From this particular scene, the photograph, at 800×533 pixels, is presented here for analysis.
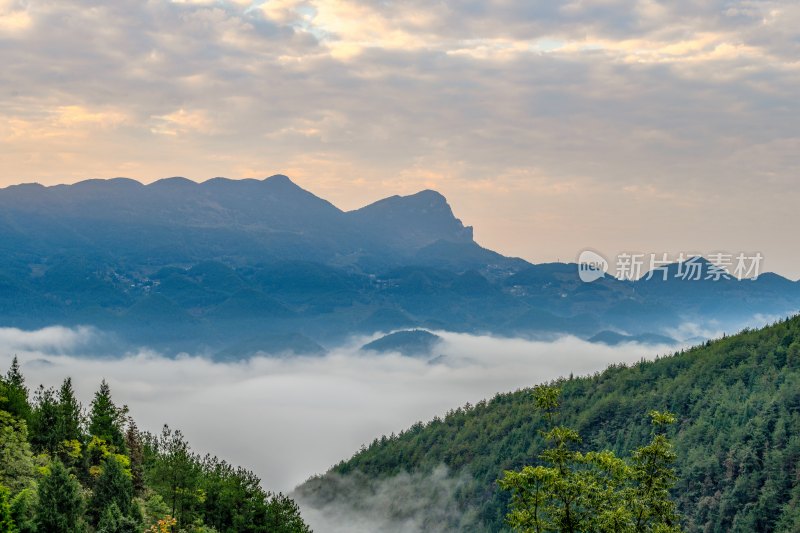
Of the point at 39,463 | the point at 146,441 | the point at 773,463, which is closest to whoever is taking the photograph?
the point at 39,463

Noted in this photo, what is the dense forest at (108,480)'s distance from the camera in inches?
2370

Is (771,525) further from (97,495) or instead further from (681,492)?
(97,495)

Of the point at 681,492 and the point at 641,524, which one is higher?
the point at 641,524

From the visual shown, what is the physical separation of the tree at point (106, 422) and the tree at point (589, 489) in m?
62.1

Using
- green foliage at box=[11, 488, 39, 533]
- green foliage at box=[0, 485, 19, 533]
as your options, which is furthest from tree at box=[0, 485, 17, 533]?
green foliage at box=[11, 488, 39, 533]

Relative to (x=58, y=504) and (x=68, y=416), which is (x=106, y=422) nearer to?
(x=68, y=416)

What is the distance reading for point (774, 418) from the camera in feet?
582

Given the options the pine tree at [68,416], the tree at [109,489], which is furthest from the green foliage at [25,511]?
the pine tree at [68,416]

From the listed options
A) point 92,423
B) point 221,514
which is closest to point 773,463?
point 221,514

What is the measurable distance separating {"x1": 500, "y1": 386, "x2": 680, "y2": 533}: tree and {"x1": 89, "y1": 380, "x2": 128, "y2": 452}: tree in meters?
62.1

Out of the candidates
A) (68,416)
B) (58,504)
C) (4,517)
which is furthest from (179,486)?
(4,517)

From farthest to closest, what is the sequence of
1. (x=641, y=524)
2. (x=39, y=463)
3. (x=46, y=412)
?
1. (x=46, y=412)
2. (x=39, y=463)
3. (x=641, y=524)

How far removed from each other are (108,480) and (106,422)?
87.7 feet

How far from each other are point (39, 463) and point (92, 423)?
17068 millimetres
